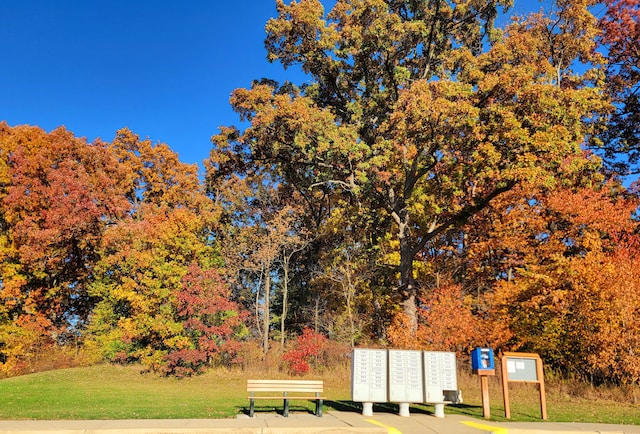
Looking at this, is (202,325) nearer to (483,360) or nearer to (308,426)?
(308,426)

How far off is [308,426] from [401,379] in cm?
288

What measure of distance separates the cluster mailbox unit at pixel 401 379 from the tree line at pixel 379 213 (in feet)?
26.4

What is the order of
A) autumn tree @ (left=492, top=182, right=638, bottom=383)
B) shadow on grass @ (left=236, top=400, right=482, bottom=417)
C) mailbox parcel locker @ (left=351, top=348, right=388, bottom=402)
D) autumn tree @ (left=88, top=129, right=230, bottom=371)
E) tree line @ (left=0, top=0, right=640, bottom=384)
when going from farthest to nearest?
autumn tree @ (left=88, top=129, right=230, bottom=371)
tree line @ (left=0, top=0, right=640, bottom=384)
autumn tree @ (left=492, top=182, right=638, bottom=383)
shadow on grass @ (left=236, top=400, right=482, bottom=417)
mailbox parcel locker @ (left=351, top=348, right=388, bottom=402)

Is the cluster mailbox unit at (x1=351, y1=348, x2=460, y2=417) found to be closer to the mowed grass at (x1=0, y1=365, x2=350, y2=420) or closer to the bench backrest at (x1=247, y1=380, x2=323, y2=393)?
the bench backrest at (x1=247, y1=380, x2=323, y2=393)

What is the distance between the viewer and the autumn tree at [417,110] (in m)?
16.3

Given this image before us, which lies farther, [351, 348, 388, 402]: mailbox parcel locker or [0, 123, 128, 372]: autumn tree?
[0, 123, 128, 372]: autumn tree

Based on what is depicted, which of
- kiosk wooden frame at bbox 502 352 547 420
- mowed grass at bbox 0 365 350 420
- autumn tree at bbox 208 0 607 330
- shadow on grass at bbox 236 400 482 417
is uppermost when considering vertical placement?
autumn tree at bbox 208 0 607 330

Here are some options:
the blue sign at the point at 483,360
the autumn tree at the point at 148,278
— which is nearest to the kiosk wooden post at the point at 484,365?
the blue sign at the point at 483,360

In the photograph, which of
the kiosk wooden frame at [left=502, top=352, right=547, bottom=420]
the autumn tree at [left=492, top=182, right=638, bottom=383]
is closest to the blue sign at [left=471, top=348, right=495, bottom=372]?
the kiosk wooden frame at [left=502, top=352, right=547, bottom=420]

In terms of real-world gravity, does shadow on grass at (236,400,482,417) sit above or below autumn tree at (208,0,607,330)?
below

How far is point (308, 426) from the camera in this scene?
330 inches

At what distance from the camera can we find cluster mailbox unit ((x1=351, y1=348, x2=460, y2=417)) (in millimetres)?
10172

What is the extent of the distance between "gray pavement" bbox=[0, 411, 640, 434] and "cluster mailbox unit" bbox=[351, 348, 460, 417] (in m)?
0.40

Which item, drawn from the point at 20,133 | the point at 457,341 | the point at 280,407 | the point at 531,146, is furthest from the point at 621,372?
the point at 20,133
